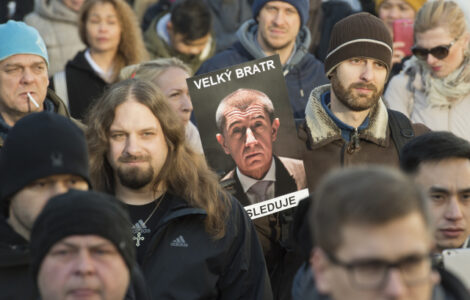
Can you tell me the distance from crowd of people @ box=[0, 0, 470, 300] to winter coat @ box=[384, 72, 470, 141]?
1 cm

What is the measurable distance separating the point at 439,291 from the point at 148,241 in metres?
2.12

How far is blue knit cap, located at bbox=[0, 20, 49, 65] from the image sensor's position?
607cm

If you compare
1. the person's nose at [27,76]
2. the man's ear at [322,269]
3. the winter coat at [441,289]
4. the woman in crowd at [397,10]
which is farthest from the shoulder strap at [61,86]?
the man's ear at [322,269]

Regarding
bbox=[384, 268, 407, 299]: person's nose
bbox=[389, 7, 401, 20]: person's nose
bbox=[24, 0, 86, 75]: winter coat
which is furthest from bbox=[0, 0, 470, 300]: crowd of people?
bbox=[24, 0, 86, 75]: winter coat

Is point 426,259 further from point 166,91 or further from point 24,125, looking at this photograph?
point 166,91

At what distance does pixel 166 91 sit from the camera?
6.95 meters

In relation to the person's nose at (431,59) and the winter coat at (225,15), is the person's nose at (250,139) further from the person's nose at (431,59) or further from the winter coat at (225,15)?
the winter coat at (225,15)

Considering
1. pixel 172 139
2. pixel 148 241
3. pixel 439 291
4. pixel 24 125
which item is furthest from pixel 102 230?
pixel 172 139

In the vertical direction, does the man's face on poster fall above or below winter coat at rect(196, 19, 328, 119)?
below

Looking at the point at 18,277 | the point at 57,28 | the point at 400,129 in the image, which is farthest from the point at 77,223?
the point at 57,28

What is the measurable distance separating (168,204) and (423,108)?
2807 millimetres

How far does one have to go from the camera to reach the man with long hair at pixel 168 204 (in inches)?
201

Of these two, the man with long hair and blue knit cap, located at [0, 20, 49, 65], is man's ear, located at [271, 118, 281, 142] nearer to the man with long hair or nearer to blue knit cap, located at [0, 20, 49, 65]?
the man with long hair

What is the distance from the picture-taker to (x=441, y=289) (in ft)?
11.3
